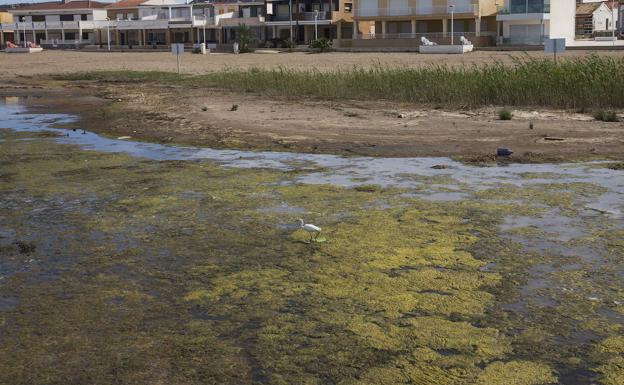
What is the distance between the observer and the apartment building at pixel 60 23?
108m

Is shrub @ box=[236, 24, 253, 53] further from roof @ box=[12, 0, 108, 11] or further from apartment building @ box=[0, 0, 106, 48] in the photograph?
roof @ box=[12, 0, 108, 11]

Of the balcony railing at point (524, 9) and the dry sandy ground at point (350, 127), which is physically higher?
the balcony railing at point (524, 9)

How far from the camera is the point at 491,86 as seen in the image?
23094mm

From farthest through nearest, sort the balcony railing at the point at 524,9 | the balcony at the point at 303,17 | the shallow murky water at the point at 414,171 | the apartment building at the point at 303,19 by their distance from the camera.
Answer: the apartment building at the point at 303,19 < the balcony at the point at 303,17 < the balcony railing at the point at 524,9 < the shallow murky water at the point at 414,171

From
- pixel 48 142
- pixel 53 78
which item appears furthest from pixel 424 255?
pixel 53 78

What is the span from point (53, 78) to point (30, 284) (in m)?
40.3

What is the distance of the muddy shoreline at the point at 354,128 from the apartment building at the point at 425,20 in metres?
49.6

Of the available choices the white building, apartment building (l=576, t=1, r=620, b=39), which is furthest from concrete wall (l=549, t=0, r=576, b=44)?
apartment building (l=576, t=1, r=620, b=39)

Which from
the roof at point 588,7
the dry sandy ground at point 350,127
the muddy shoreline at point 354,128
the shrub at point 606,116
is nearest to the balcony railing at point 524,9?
the roof at point 588,7

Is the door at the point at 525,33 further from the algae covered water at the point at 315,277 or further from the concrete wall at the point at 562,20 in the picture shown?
the algae covered water at the point at 315,277

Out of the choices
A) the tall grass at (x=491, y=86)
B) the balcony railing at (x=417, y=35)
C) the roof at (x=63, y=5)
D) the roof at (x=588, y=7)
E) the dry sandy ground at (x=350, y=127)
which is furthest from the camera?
the roof at (x=63, y=5)

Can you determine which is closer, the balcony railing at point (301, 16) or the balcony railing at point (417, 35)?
the balcony railing at point (417, 35)

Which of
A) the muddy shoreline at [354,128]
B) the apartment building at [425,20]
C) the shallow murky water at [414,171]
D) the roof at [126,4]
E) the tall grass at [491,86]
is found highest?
the roof at [126,4]

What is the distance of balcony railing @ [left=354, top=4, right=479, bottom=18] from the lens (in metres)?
73.5
